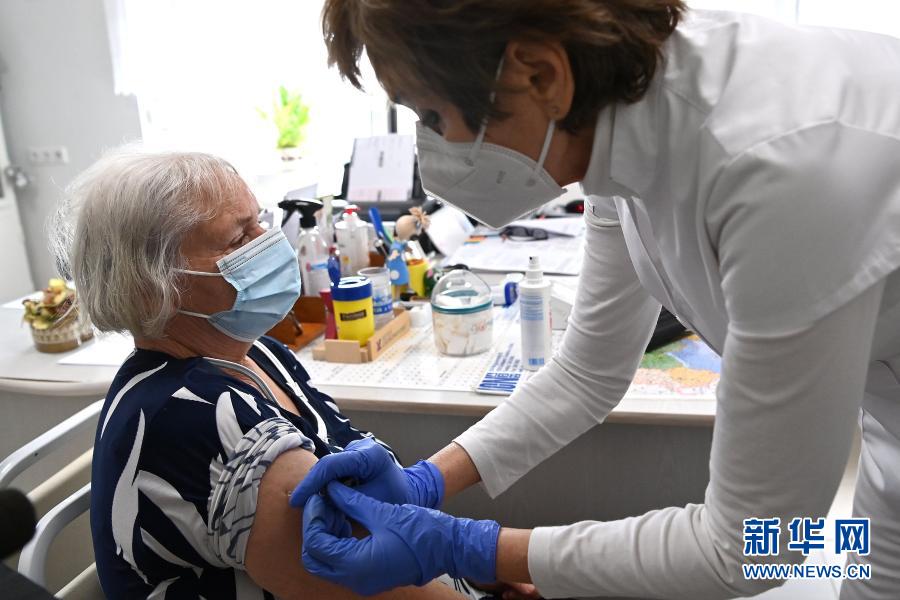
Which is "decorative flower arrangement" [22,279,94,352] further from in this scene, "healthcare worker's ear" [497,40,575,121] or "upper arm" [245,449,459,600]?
"healthcare worker's ear" [497,40,575,121]

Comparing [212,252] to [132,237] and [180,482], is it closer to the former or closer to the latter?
[132,237]

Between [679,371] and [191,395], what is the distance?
3.42 feet

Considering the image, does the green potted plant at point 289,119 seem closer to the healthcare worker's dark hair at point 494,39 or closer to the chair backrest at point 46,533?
the chair backrest at point 46,533

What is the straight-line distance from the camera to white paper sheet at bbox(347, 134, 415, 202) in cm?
272

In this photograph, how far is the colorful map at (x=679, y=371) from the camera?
1.50 m

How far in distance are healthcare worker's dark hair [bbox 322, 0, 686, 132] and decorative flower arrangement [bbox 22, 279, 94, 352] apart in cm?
147

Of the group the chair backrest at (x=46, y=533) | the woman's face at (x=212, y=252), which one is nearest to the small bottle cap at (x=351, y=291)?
the woman's face at (x=212, y=252)

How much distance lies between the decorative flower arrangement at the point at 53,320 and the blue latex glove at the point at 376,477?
47.7 inches

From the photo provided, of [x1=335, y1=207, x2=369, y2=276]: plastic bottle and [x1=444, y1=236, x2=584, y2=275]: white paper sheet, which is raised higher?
[x1=335, y1=207, x2=369, y2=276]: plastic bottle

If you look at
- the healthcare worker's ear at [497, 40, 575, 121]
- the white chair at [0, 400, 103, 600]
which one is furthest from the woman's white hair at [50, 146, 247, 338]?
the healthcare worker's ear at [497, 40, 575, 121]

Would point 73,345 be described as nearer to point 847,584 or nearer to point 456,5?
point 456,5

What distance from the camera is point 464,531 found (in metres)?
0.91

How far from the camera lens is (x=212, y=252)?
120cm

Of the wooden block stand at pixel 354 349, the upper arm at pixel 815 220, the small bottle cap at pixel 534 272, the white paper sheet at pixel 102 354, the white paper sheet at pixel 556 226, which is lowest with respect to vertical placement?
the white paper sheet at pixel 102 354
